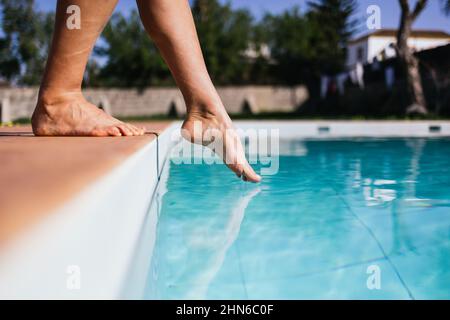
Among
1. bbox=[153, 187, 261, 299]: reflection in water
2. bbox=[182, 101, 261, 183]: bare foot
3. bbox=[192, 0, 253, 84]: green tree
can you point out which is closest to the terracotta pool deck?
bbox=[153, 187, 261, 299]: reflection in water

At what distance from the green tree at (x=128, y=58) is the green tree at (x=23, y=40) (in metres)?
3.48

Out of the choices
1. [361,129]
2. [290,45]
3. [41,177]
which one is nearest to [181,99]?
[290,45]

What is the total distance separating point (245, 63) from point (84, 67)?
29094mm

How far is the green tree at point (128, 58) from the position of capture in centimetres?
2902

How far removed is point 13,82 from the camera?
33.1m

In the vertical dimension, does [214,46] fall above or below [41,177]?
above

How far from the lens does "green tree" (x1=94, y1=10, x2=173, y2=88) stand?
29.0 metres

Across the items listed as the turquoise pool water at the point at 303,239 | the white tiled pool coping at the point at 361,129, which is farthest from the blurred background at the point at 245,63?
the turquoise pool water at the point at 303,239

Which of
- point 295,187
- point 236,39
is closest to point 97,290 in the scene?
point 295,187

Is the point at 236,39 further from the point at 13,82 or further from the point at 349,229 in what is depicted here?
the point at 349,229

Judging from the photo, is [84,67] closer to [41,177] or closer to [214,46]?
[41,177]

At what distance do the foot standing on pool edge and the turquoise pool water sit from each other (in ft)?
1.00

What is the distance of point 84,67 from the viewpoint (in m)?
1.90
